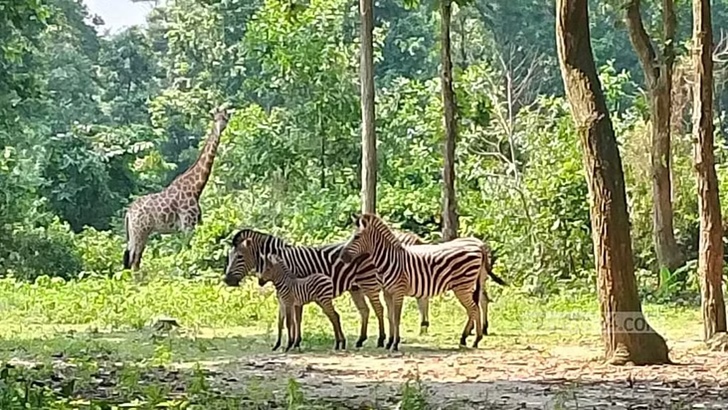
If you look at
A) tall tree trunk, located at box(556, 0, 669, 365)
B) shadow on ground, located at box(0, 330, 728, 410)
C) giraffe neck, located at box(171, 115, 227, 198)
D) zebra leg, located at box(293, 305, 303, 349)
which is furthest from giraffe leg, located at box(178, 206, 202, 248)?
Answer: tall tree trunk, located at box(556, 0, 669, 365)

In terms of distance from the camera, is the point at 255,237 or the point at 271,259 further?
the point at 255,237

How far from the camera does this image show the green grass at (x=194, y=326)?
30.9 feet

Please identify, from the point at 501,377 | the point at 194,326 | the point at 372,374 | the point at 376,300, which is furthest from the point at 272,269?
the point at 501,377

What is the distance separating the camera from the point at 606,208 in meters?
10.3

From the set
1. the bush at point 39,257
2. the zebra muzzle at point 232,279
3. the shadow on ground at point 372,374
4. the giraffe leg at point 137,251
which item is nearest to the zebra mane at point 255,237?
the zebra muzzle at point 232,279

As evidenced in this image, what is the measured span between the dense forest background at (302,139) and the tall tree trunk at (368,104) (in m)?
0.72

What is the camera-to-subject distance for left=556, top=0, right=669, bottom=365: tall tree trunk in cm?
1020

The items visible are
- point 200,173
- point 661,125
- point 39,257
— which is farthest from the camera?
point 39,257

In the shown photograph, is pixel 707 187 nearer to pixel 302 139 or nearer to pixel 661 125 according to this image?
pixel 661 125

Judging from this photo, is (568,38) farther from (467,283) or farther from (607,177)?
(467,283)

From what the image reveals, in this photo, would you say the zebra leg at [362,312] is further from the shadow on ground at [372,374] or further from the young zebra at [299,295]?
the shadow on ground at [372,374]

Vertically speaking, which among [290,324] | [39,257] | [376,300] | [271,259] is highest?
[39,257]

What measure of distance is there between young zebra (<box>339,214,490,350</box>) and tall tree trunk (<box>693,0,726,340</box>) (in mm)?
2110

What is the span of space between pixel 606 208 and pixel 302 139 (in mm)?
15342
